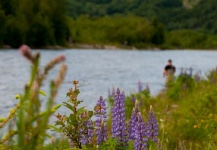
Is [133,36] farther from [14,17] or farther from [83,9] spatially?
[83,9]

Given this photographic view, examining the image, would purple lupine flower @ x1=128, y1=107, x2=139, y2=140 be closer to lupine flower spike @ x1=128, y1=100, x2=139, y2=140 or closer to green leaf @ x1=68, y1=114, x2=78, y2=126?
lupine flower spike @ x1=128, y1=100, x2=139, y2=140

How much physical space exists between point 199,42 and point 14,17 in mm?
91509

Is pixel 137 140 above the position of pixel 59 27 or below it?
below

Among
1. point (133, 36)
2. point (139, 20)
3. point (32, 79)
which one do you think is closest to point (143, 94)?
point (32, 79)

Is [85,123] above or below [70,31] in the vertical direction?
below

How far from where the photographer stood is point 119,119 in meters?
3.98

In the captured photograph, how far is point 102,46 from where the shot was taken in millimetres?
97250

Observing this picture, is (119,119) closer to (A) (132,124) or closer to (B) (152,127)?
(A) (132,124)

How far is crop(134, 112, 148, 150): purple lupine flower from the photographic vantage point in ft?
11.9

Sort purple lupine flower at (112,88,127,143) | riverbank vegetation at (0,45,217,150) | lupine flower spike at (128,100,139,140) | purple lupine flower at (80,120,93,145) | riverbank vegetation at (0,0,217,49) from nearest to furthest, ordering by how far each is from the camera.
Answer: riverbank vegetation at (0,45,217,150) < purple lupine flower at (80,120,93,145) < lupine flower spike at (128,100,139,140) < purple lupine flower at (112,88,127,143) < riverbank vegetation at (0,0,217,49)

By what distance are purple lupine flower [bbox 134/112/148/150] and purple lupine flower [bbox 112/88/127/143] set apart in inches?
8.9

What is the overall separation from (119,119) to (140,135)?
0.30 metres

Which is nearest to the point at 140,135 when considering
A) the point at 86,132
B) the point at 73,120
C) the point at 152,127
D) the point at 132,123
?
the point at 132,123

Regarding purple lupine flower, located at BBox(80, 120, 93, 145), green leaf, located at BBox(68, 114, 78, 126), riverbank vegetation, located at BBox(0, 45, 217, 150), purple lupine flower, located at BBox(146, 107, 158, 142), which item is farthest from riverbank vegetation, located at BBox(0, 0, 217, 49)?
green leaf, located at BBox(68, 114, 78, 126)
